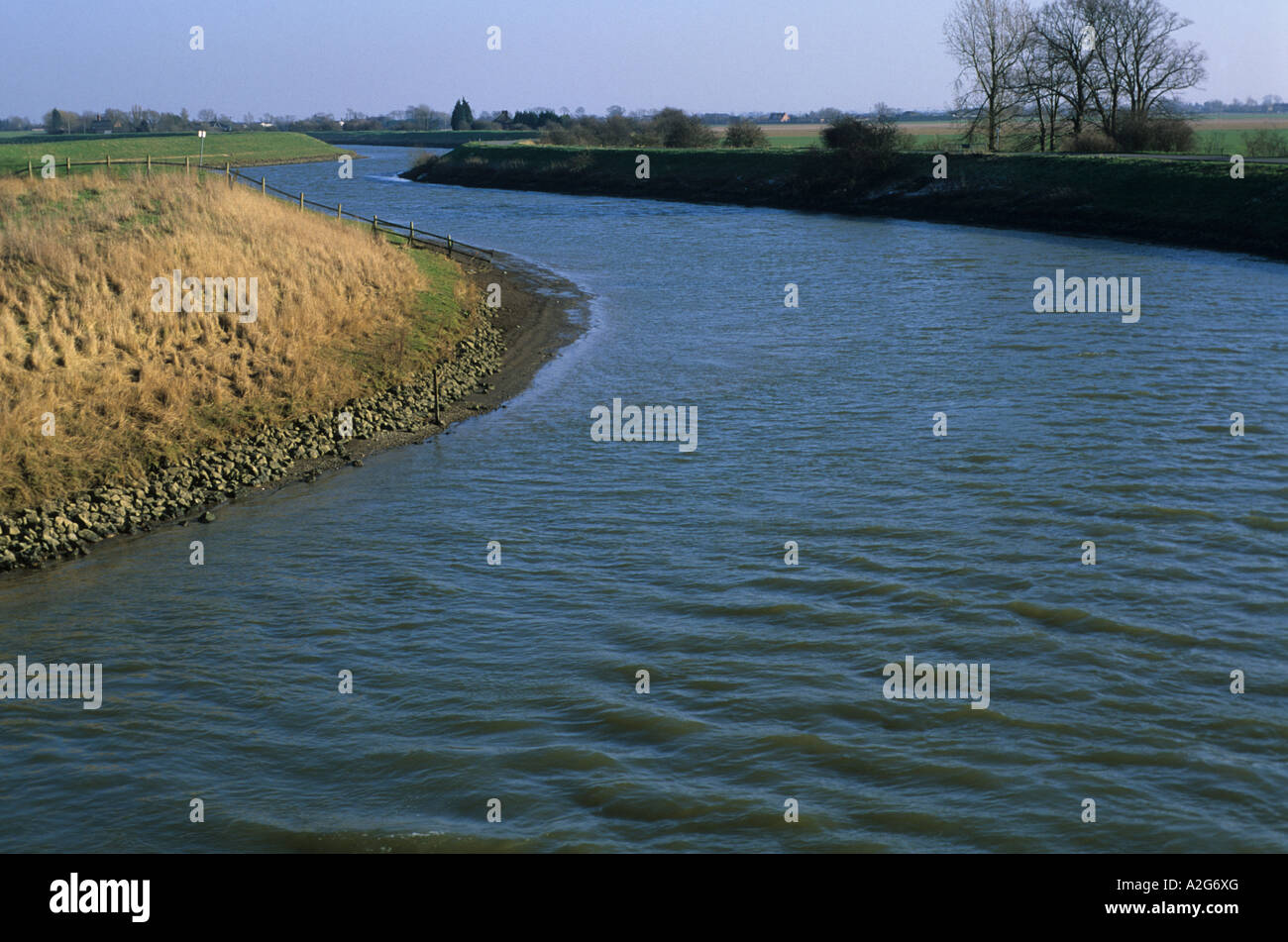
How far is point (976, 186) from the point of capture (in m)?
58.2

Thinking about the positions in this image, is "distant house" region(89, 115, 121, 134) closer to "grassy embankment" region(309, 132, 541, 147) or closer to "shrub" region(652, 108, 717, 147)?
"grassy embankment" region(309, 132, 541, 147)

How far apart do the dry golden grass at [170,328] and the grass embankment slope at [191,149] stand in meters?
38.1

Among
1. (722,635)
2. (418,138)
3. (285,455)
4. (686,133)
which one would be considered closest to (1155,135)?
(686,133)

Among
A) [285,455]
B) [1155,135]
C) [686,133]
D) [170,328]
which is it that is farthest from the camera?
[686,133]

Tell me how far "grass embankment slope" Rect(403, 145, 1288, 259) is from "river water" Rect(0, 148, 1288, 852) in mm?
22500

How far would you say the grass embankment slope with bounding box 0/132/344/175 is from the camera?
259ft

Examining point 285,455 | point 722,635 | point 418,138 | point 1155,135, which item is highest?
point 418,138

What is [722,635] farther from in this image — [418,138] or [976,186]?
[418,138]

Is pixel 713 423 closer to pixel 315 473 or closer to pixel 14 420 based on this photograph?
pixel 315 473

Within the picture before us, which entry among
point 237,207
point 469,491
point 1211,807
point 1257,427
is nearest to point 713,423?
point 469,491

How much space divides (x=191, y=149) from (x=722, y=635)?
4382 inches

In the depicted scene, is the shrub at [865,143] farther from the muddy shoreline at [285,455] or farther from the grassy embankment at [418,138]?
the grassy embankment at [418,138]

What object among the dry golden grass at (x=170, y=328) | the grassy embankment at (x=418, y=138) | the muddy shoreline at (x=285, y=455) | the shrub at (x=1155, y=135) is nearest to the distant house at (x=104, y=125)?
the grassy embankment at (x=418, y=138)

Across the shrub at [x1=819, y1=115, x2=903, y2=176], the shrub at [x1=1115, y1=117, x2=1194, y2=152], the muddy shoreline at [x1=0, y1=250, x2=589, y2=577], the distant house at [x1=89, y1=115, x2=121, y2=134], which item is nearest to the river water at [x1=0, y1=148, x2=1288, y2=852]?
the muddy shoreline at [x1=0, y1=250, x2=589, y2=577]
